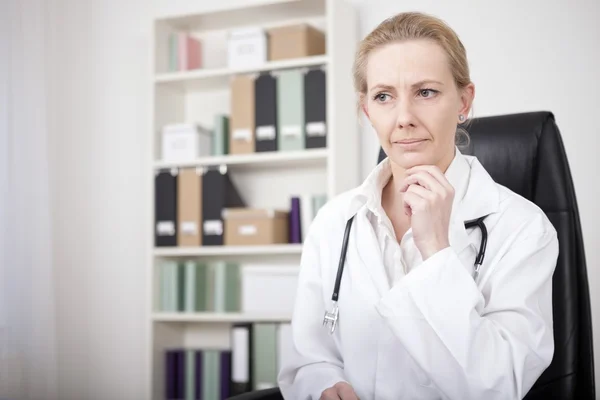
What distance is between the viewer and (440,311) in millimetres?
1076

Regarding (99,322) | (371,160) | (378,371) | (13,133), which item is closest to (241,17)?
(371,160)

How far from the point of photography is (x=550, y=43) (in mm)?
2691

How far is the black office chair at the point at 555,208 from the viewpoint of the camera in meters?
1.25

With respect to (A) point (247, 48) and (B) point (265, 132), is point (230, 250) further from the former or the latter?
(A) point (247, 48)

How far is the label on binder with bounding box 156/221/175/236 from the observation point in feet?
9.83

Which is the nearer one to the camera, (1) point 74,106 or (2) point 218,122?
(2) point 218,122

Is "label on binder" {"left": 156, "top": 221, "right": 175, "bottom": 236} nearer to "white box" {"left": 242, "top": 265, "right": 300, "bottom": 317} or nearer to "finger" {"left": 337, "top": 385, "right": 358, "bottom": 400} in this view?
"white box" {"left": 242, "top": 265, "right": 300, "bottom": 317}

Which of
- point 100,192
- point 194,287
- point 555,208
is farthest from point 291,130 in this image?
point 555,208

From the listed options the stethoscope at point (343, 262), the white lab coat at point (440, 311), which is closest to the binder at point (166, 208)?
the white lab coat at point (440, 311)

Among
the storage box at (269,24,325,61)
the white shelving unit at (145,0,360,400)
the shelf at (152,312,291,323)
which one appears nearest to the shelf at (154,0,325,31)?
the white shelving unit at (145,0,360,400)

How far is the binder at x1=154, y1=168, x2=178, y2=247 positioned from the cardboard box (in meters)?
0.35

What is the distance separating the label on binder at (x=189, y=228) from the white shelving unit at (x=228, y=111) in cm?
8

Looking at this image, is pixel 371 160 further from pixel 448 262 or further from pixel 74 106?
pixel 448 262

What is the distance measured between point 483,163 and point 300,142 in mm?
1430
